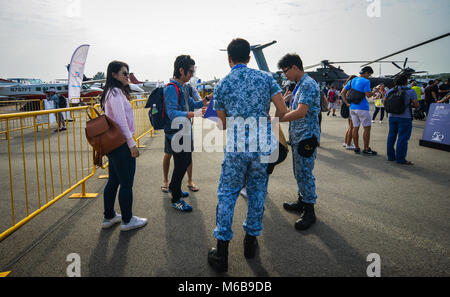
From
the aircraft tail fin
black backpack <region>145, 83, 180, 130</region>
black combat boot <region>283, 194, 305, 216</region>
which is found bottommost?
black combat boot <region>283, 194, 305, 216</region>

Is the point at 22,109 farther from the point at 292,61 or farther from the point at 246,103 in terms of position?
the point at 246,103

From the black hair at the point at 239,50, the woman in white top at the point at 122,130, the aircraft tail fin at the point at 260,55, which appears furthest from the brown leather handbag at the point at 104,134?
the aircraft tail fin at the point at 260,55

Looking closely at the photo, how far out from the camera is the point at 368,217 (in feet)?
10.7

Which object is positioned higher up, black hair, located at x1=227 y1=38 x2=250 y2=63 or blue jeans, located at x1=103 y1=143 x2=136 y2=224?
black hair, located at x1=227 y1=38 x2=250 y2=63

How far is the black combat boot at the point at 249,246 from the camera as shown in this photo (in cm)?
239

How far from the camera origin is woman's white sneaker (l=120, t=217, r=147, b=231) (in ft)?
9.62

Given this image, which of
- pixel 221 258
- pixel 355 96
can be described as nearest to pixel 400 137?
pixel 355 96

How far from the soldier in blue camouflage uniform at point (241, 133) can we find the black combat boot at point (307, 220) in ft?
3.00

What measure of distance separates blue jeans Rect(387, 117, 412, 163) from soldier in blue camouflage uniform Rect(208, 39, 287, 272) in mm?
4573

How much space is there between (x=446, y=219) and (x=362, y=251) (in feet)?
5.05

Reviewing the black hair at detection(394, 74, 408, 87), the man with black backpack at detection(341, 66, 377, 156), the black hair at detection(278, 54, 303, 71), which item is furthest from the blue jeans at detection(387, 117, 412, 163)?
the black hair at detection(278, 54, 303, 71)

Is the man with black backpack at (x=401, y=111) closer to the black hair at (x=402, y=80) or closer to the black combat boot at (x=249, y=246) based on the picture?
the black hair at (x=402, y=80)

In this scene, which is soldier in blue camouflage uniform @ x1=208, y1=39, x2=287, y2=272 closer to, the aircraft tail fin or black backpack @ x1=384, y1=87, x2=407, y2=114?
black backpack @ x1=384, y1=87, x2=407, y2=114
